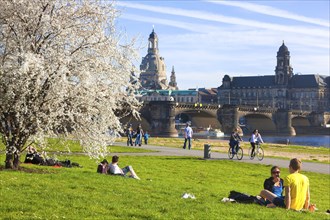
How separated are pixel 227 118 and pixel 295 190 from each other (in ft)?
372

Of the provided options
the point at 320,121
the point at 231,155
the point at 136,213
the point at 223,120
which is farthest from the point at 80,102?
the point at 320,121

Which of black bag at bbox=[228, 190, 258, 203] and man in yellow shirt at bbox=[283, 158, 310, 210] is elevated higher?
man in yellow shirt at bbox=[283, 158, 310, 210]

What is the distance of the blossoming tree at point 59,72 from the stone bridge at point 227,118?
227ft

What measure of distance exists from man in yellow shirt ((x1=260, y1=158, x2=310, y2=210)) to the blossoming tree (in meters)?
6.59

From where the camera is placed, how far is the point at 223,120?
125 metres

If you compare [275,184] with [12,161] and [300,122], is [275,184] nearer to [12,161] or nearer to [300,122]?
[12,161]

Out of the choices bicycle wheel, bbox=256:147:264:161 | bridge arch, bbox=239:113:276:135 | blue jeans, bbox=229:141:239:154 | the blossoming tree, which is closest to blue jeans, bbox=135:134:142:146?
blue jeans, bbox=229:141:239:154

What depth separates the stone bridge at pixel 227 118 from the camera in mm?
105688

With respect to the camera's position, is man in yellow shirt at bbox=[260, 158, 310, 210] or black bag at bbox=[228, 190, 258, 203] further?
black bag at bbox=[228, 190, 258, 203]

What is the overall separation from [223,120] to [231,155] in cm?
9315


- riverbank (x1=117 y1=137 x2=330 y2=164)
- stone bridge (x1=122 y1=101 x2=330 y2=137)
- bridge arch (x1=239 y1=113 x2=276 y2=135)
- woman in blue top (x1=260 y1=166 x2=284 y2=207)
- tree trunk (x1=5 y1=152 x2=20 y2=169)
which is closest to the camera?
woman in blue top (x1=260 y1=166 x2=284 y2=207)

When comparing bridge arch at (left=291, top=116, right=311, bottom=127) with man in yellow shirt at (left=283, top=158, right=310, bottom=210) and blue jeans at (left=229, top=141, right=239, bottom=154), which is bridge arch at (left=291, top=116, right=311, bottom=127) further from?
man in yellow shirt at (left=283, top=158, right=310, bottom=210)

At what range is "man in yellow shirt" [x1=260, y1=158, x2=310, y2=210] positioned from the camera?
37.6 ft

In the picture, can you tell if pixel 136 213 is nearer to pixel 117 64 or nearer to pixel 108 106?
pixel 108 106
